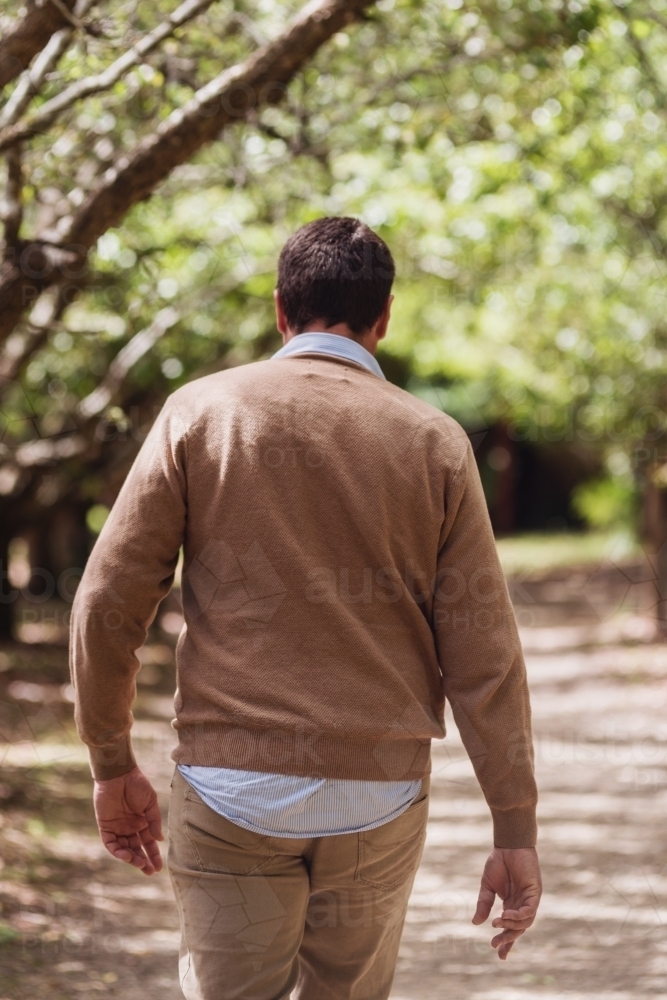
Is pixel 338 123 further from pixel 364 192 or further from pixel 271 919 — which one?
pixel 271 919

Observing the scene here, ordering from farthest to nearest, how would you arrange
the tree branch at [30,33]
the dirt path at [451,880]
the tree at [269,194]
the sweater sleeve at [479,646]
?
the tree at [269,194] → the dirt path at [451,880] → the tree branch at [30,33] → the sweater sleeve at [479,646]

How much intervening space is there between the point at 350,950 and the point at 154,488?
979 millimetres

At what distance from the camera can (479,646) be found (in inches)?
88.4

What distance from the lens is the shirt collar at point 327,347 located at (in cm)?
228

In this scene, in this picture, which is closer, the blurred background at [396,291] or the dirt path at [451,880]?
the dirt path at [451,880]

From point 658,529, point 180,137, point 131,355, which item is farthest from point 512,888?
point 658,529

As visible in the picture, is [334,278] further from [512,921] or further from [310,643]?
[512,921]

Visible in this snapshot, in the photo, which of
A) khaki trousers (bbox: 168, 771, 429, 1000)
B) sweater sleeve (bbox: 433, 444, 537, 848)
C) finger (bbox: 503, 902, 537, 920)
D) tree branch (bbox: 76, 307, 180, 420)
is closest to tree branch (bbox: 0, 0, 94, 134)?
sweater sleeve (bbox: 433, 444, 537, 848)

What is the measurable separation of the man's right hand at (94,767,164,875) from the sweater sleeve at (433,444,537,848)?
2.20 ft

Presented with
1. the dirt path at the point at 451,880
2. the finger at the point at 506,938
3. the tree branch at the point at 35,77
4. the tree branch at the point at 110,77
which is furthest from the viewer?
the tree branch at the point at 35,77

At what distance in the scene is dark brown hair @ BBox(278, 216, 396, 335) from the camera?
2.27 metres

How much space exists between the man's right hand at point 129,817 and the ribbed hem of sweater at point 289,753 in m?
0.25

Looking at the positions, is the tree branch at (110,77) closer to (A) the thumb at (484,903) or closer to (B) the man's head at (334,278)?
(B) the man's head at (334,278)

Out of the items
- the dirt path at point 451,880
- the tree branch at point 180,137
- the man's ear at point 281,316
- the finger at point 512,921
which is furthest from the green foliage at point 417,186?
the finger at point 512,921
